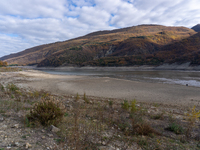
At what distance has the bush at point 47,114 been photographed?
3.60m

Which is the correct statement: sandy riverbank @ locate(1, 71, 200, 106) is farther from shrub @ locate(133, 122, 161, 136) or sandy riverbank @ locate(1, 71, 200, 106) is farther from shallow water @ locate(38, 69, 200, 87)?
shrub @ locate(133, 122, 161, 136)

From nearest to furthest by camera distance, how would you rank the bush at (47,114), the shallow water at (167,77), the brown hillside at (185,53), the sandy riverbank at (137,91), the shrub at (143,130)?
→ the bush at (47,114), the shrub at (143,130), the sandy riverbank at (137,91), the shallow water at (167,77), the brown hillside at (185,53)

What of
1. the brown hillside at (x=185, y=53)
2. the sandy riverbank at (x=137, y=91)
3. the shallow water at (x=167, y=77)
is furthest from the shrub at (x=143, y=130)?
the brown hillside at (x=185, y=53)

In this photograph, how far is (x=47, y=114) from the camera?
3582mm

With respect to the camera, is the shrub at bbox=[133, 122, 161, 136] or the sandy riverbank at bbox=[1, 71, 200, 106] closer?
the shrub at bbox=[133, 122, 161, 136]

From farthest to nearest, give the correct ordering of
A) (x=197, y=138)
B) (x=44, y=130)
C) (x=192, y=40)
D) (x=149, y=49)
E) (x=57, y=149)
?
(x=149, y=49), (x=192, y=40), (x=197, y=138), (x=44, y=130), (x=57, y=149)

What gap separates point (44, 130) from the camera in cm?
327

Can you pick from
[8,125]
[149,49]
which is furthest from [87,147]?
[149,49]

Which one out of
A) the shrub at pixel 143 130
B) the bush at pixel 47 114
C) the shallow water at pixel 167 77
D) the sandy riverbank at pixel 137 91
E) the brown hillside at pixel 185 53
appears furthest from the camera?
the brown hillside at pixel 185 53

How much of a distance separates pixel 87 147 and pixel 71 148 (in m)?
0.36

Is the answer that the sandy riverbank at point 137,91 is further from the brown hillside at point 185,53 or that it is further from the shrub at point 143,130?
the brown hillside at point 185,53

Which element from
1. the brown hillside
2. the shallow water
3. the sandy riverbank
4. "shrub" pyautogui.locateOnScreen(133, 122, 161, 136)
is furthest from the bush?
the brown hillside

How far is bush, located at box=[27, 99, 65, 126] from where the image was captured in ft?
11.8

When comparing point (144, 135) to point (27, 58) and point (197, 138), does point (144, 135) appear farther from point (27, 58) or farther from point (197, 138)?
point (27, 58)
